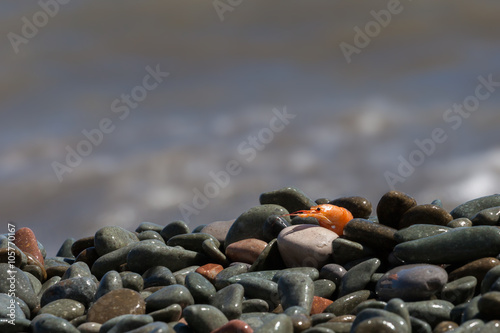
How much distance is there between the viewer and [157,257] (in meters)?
8.23

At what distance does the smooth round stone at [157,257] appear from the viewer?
8.23 m

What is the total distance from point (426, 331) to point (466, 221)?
247 cm

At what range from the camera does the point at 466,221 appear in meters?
7.93

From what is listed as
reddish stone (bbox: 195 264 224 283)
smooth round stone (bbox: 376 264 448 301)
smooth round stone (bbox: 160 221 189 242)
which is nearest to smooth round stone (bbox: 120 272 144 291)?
reddish stone (bbox: 195 264 224 283)

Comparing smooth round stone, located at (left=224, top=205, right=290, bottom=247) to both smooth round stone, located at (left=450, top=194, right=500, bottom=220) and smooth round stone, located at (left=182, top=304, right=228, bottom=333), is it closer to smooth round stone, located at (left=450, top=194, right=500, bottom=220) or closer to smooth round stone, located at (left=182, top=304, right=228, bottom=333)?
smooth round stone, located at (left=450, top=194, right=500, bottom=220)

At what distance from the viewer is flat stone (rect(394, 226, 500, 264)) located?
705 cm

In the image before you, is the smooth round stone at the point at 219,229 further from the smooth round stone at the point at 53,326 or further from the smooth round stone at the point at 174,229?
the smooth round stone at the point at 53,326

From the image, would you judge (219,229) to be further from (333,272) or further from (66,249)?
(66,249)

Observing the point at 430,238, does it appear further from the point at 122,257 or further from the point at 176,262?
the point at 122,257

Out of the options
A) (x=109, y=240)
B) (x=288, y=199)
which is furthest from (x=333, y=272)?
(x=109, y=240)

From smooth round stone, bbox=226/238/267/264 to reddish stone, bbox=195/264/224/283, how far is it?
0.23 metres

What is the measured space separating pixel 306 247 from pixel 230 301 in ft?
Result: 4.99

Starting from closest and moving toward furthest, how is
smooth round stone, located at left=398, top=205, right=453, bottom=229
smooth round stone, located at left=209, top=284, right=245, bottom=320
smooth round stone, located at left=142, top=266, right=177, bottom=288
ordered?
smooth round stone, located at left=209, top=284, right=245, bottom=320
smooth round stone, located at left=142, top=266, right=177, bottom=288
smooth round stone, located at left=398, top=205, right=453, bottom=229

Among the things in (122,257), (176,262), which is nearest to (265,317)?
(176,262)
